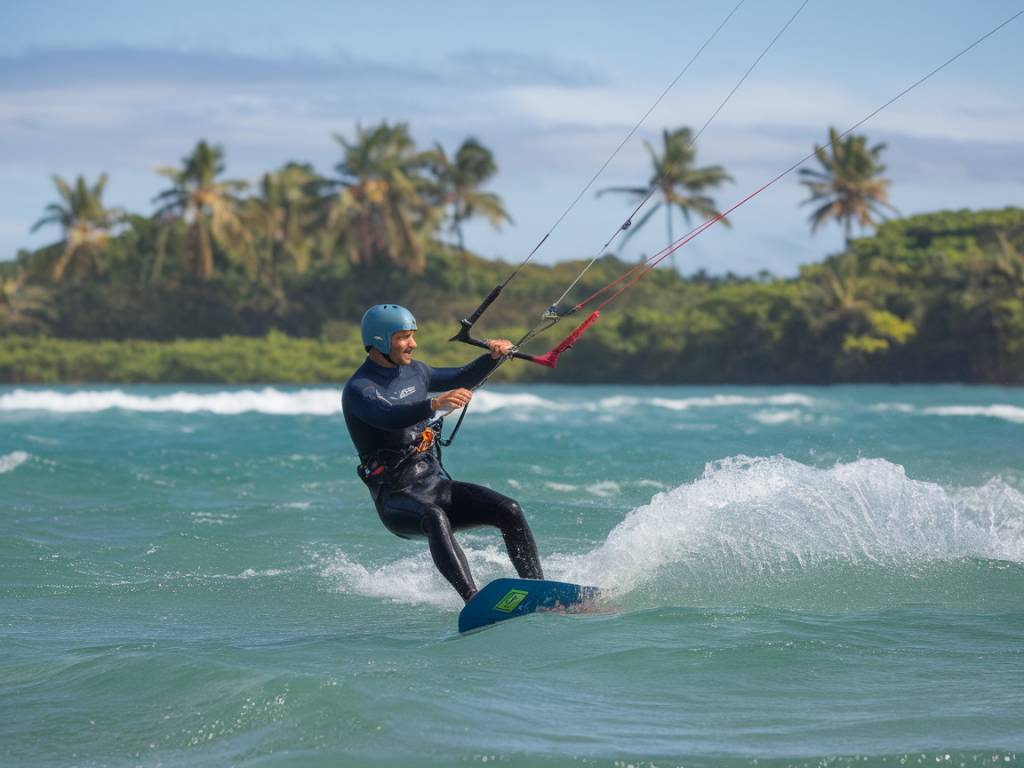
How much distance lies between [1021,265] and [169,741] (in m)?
50.8

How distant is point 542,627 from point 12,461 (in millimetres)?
10679

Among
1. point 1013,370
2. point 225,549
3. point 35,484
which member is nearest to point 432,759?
point 225,549

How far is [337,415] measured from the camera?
32375mm

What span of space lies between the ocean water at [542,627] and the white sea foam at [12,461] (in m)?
0.78

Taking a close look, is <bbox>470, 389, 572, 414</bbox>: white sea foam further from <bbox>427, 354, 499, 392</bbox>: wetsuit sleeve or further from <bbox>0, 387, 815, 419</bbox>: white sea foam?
<bbox>427, 354, 499, 392</bbox>: wetsuit sleeve

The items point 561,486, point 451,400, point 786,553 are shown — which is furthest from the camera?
point 561,486

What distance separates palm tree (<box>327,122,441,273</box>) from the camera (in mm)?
58531

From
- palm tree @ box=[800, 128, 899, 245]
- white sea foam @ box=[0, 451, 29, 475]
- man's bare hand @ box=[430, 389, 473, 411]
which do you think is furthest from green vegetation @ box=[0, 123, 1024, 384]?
man's bare hand @ box=[430, 389, 473, 411]

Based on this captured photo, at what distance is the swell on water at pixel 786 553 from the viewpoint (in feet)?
25.3

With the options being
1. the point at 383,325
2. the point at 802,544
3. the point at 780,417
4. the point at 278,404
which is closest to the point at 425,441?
the point at 383,325

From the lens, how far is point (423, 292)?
63.8 m

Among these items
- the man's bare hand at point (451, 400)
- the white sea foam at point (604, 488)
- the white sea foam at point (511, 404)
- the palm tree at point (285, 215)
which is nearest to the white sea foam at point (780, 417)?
the white sea foam at point (511, 404)

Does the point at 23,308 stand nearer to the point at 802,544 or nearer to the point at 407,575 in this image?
the point at 407,575

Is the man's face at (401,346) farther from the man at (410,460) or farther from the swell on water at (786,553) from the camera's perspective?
the swell on water at (786,553)
